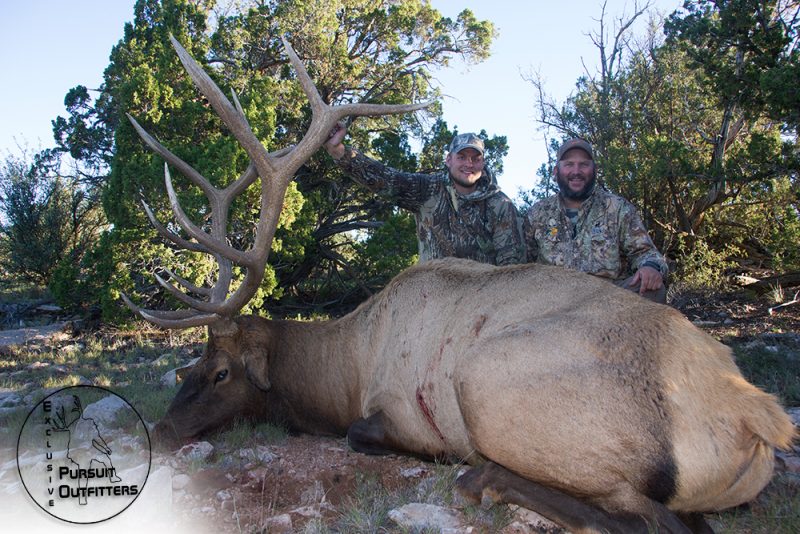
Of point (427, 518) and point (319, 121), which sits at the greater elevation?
point (319, 121)

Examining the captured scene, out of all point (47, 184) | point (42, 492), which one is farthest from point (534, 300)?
point (47, 184)

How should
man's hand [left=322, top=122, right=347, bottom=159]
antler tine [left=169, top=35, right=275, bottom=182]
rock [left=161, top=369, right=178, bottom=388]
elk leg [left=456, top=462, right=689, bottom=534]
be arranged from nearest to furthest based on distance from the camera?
elk leg [left=456, top=462, right=689, bottom=534]
antler tine [left=169, top=35, right=275, bottom=182]
man's hand [left=322, top=122, right=347, bottom=159]
rock [left=161, top=369, right=178, bottom=388]

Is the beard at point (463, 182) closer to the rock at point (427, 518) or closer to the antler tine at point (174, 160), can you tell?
the antler tine at point (174, 160)

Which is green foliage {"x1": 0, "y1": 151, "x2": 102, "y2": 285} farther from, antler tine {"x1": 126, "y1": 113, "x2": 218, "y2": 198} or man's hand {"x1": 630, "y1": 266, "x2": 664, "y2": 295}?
man's hand {"x1": 630, "y1": 266, "x2": 664, "y2": 295}

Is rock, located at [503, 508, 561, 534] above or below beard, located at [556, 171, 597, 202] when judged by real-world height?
below

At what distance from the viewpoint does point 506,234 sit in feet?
20.8

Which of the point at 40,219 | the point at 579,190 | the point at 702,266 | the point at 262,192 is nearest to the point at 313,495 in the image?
the point at 262,192

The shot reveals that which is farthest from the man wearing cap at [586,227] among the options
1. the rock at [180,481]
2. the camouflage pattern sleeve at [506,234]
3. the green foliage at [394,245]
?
the green foliage at [394,245]

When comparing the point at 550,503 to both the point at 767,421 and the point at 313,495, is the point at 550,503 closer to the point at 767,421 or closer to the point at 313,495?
the point at 767,421

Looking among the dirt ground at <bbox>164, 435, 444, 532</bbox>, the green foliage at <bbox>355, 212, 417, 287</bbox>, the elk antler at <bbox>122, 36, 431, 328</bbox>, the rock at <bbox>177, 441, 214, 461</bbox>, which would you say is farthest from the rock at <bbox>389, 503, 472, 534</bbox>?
the green foliage at <bbox>355, 212, 417, 287</bbox>

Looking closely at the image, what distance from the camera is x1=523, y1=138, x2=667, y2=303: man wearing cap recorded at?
225 inches

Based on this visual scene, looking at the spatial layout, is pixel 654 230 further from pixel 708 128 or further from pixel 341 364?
pixel 341 364

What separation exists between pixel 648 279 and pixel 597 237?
0.95 meters

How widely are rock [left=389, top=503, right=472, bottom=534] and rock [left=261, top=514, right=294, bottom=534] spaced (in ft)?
1.59
